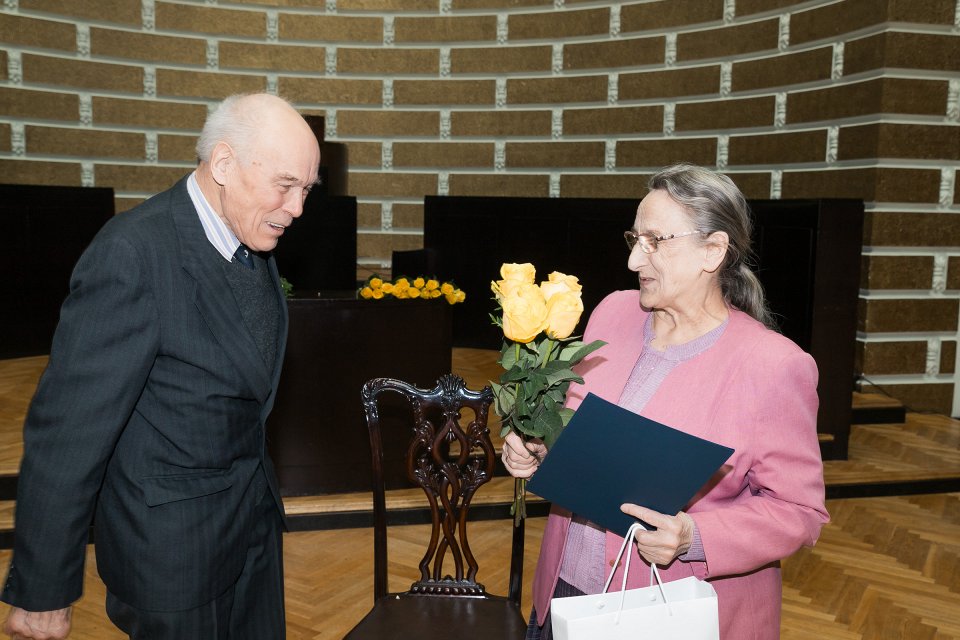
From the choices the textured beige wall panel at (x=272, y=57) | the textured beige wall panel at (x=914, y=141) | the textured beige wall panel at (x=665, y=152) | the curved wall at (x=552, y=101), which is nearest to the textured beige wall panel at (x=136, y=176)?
the curved wall at (x=552, y=101)

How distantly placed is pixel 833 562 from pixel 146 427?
2.98 metres

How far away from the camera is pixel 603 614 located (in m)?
1.13

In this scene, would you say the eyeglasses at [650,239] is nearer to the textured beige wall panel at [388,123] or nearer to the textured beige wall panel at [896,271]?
the textured beige wall panel at [896,271]

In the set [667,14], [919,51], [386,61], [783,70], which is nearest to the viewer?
[919,51]

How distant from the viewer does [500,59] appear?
7469mm

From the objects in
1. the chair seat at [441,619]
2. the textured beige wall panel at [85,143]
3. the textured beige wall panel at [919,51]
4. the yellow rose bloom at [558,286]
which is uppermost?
the textured beige wall panel at [919,51]

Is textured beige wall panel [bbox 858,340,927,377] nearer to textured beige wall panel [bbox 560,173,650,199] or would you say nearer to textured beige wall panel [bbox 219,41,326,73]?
textured beige wall panel [bbox 560,173,650,199]

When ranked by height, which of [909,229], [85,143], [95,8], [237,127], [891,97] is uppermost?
[95,8]

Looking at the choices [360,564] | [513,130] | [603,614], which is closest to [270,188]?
[603,614]

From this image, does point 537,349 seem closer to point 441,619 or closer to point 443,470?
point 443,470

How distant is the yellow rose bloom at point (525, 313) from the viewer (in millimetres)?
1236

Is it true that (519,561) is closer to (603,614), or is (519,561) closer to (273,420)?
(603,614)

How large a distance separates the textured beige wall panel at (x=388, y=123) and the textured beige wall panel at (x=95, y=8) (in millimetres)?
1995

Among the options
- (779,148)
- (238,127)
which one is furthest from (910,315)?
(238,127)
